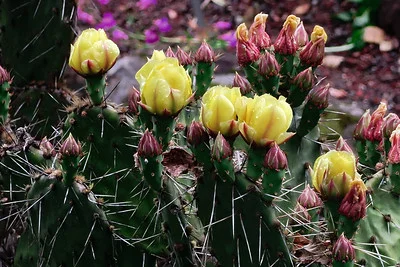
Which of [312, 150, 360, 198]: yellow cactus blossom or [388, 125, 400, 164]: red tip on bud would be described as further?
[388, 125, 400, 164]: red tip on bud

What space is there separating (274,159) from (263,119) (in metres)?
0.07

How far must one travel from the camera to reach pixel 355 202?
43.6 inches

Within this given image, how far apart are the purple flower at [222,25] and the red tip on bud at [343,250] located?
3.94 m

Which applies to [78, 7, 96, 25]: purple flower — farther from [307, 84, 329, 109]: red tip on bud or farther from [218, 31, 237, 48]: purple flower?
[307, 84, 329, 109]: red tip on bud

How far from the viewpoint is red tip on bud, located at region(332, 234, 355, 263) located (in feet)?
3.63

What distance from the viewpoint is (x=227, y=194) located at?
1213 mm

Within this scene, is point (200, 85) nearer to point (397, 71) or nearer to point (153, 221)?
point (153, 221)

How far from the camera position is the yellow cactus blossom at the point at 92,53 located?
1339 mm

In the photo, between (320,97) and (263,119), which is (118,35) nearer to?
(320,97)

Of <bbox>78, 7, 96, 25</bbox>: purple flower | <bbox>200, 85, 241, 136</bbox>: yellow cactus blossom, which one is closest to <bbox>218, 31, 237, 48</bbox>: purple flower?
<bbox>78, 7, 96, 25</bbox>: purple flower

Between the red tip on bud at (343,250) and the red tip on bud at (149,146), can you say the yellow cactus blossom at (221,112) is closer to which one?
the red tip on bud at (149,146)

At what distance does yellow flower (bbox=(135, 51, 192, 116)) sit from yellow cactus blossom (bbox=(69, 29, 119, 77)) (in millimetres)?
174

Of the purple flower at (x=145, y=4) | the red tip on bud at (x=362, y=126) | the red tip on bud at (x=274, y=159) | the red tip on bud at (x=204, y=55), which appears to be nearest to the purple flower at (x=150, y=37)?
the purple flower at (x=145, y=4)

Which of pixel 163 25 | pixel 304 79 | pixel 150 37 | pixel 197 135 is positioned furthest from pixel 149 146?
pixel 163 25
